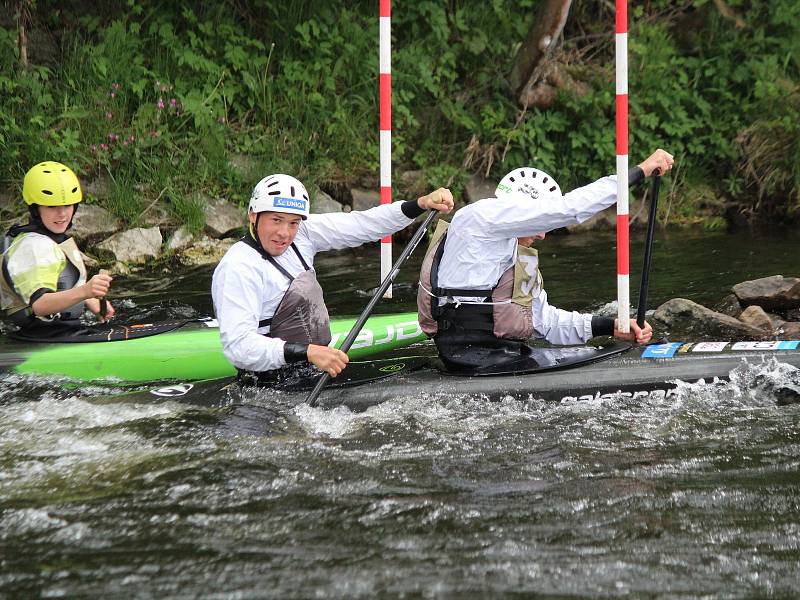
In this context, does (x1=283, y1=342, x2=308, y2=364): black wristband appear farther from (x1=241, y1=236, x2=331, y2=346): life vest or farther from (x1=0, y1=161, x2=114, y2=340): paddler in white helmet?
(x1=0, y1=161, x2=114, y2=340): paddler in white helmet

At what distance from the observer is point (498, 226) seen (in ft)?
16.3

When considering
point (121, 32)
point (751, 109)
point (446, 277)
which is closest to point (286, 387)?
point (446, 277)

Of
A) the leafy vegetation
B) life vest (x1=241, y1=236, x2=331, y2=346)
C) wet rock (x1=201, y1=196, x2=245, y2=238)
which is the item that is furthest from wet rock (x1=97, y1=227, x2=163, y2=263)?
life vest (x1=241, y1=236, x2=331, y2=346)

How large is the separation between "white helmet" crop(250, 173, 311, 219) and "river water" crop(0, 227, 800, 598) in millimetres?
975

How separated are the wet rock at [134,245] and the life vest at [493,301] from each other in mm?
5197

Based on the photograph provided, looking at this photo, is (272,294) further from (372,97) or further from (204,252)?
(372,97)

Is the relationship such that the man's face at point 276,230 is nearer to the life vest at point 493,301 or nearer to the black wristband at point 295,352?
the black wristband at point 295,352

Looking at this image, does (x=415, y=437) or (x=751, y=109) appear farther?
(x=751, y=109)

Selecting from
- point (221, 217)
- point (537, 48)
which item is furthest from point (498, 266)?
point (537, 48)

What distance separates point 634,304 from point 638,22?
5.66 meters

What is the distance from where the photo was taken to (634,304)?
26.1 feet

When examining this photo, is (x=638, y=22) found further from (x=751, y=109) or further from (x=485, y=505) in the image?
(x=485, y=505)

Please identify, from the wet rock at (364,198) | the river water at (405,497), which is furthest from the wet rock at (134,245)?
the river water at (405,497)

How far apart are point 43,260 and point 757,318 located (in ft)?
15.3
